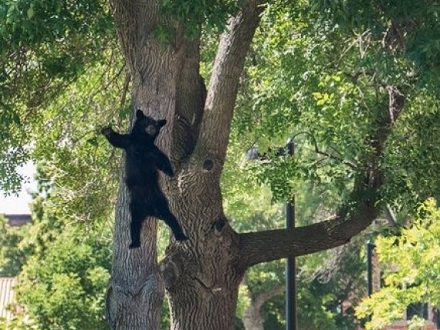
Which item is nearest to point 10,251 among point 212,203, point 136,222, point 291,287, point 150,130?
point 291,287

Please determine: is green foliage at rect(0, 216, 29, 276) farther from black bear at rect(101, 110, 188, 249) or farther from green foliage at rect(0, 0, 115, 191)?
black bear at rect(101, 110, 188, 249)

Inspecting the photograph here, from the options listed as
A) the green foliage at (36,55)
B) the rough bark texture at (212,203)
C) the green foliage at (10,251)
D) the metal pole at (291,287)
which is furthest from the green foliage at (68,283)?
the green foliage at (10,251)

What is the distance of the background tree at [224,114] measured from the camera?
12477 mm

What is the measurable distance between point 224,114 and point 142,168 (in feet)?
11.4

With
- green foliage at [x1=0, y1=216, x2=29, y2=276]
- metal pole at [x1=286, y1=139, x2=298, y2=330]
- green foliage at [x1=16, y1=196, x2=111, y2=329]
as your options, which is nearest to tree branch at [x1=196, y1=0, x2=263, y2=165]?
metal pole at [x1=286, y1=139, x2=298, y2=330]

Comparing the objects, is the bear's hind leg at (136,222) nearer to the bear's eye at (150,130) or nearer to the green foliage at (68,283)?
the bear's eye at (150,130)

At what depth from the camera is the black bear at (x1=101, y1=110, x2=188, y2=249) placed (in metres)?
11.4

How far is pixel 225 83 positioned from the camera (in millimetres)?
14891

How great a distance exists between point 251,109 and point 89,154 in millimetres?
2550

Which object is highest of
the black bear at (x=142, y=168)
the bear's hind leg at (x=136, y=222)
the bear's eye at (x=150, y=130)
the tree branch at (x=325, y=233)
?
the tree branch at (x=325, y=233)

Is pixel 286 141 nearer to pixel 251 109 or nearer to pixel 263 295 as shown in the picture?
pixel 251 109

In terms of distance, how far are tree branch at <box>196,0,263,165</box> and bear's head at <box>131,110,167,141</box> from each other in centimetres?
341

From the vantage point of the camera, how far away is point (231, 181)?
19984 millimetres

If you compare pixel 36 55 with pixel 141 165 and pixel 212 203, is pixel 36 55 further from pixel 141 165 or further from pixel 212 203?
pixel 141 165
